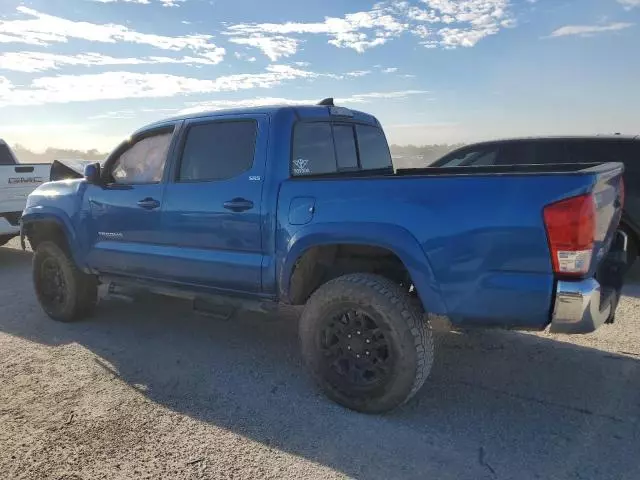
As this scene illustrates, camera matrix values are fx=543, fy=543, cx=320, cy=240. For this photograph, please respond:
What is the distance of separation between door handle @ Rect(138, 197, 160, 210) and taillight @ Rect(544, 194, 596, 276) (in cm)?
302

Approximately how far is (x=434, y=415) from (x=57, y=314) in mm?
3922

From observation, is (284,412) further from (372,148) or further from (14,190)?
(14,190)

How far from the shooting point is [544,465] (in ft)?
9.42

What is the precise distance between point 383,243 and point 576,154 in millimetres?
4611

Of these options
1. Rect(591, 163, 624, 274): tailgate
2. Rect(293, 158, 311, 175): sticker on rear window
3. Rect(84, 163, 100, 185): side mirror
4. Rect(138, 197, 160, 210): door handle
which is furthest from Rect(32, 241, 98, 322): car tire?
Rect(591, 163, 624, 274): tailgate

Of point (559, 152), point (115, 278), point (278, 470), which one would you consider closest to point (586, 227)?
point (278, 470)

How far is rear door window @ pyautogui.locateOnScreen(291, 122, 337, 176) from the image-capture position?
396 cm

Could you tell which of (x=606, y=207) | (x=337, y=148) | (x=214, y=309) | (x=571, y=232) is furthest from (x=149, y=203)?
(x=606, y=207)

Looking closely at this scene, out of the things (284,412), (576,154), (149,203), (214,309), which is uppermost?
(576,154)

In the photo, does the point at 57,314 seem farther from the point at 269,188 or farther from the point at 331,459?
the point at 331,459

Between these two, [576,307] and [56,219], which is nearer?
[576,307]

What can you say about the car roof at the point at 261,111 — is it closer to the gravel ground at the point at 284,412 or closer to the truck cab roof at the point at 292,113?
the truck cab roof at the point at 292,113

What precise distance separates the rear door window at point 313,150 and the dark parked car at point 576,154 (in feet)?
11.6

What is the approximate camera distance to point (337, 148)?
174 inches
